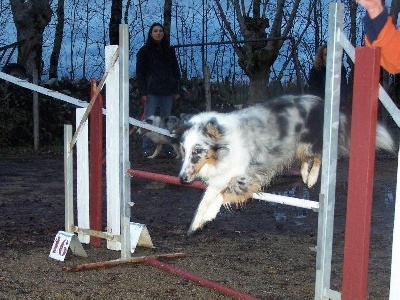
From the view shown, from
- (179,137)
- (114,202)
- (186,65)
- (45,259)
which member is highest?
(186,65)

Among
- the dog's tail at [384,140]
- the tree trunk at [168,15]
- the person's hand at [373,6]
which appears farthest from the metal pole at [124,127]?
the tree trunk at [168,15]

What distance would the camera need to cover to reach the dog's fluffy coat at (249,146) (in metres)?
4.67

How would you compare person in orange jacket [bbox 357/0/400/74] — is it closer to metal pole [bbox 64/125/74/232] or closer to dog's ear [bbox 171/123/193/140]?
dog's ear [bbox 171/123/193/140]

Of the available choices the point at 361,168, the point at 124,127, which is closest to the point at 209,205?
the point at 124,127

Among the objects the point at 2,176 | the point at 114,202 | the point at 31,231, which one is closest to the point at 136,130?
the point at 2,176

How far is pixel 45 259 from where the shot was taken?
5.42 m

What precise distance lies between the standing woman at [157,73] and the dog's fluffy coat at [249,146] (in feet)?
16.2

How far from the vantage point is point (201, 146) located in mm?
4637

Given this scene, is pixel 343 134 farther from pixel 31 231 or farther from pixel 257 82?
pixel 257 82

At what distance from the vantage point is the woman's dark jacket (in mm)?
10367

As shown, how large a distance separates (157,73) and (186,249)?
17.0 ft

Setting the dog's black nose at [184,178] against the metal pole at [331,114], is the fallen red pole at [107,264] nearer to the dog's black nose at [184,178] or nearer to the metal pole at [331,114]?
the dog's black nose at [184,178]

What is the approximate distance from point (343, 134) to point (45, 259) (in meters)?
2.48

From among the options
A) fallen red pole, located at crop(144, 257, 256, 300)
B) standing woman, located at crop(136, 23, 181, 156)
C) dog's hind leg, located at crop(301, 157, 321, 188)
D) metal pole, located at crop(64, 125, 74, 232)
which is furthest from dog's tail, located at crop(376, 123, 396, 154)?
standing woman, located at crop(136, 23, 181, 156)
